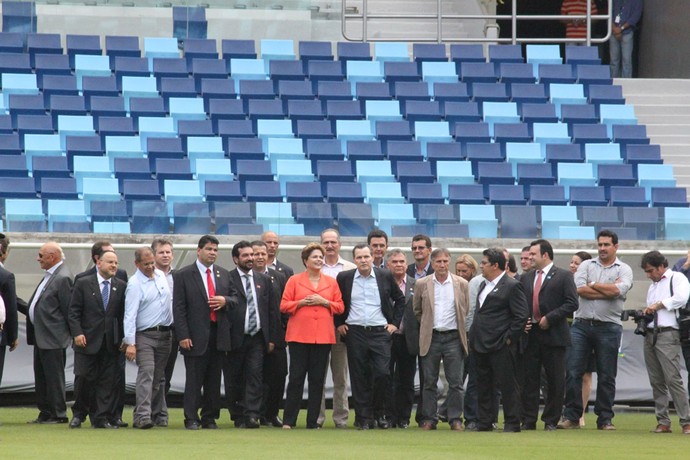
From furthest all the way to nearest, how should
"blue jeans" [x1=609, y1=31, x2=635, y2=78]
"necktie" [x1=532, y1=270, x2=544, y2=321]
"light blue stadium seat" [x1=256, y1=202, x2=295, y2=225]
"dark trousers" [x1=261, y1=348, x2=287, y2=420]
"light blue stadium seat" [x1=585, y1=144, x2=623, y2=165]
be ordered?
"blue jeans" [x1=609, y1=31, x2=635, y2=78]
"light blue stadium seat" [x1=585, y1=144, x2=623, y2=165]
"light blue stadium seat" [x1=256, y1=202, x2=295, y2=225]
"dark trousers" [x1=261, y1=348, x2=287, y2=420]
"necktie" [x1=532, y1=270, x2=544, y2=321]

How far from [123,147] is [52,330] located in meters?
8.79

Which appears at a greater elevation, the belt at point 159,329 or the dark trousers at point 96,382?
the belt at point 159,329

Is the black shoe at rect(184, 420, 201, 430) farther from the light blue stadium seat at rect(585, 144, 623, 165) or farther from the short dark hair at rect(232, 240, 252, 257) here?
the light blue stadium seat at rect(585, 144, 623, 165)

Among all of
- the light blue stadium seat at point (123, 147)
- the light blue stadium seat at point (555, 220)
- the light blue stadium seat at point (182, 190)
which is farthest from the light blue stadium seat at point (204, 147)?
the light blue stadium seat at point (555, 220)

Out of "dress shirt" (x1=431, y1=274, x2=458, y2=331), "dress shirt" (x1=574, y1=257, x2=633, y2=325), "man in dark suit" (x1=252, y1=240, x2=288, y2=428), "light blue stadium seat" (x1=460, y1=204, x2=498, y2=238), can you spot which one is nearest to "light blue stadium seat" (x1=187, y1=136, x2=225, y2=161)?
"light blue stadium seat" (x1=460, y1=204, x2=498, y2=238)

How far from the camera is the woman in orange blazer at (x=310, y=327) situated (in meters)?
12.6

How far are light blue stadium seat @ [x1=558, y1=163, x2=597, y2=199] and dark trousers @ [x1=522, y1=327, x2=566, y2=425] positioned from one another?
29.6ft

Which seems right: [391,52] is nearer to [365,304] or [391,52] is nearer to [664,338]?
[365,304]

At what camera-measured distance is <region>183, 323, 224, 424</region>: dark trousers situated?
1230 centimetres

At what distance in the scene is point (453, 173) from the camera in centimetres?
2130

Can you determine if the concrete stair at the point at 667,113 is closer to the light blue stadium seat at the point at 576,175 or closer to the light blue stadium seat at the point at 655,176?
the light blue stadium seat at the point at 655,176

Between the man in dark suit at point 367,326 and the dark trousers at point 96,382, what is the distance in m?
2.25

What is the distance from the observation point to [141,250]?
12.3 metres

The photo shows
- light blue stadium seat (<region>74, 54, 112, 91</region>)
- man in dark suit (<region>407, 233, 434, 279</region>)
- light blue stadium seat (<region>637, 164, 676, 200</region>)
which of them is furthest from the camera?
light blue stadium seat (<region>74, 54, 112, 91</region>)
